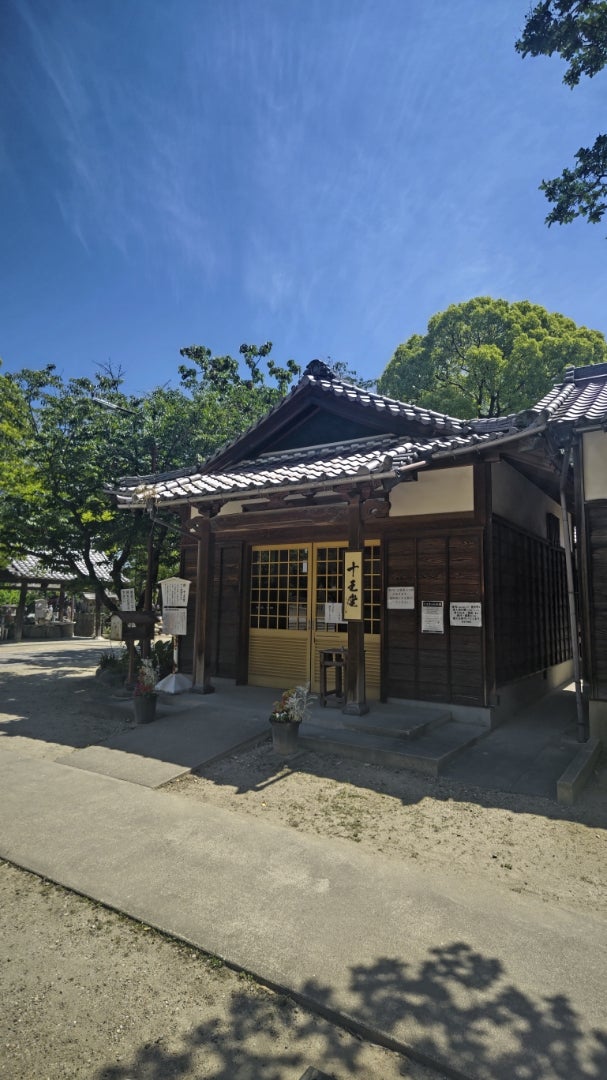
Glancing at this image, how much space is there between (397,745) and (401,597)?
2633mm

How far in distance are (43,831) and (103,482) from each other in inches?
395

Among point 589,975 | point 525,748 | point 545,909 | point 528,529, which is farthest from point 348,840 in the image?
point 528,529

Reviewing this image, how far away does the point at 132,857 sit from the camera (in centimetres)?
408

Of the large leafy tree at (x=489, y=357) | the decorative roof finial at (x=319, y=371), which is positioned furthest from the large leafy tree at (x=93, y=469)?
the large leafy tree at (x=489, y=357)

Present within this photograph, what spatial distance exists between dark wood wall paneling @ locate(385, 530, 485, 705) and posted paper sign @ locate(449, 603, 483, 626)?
8 centimetres

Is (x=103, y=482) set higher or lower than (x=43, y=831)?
higher

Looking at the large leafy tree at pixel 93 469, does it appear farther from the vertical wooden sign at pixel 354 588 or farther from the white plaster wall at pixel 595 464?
the white plaster wall at pixel 595 464

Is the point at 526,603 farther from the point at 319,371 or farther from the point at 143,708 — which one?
the point at 143,708

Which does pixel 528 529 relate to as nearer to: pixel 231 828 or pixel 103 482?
pixel 231 828

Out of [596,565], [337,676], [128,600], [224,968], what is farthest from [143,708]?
[596,565]

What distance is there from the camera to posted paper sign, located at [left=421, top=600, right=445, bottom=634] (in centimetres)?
807

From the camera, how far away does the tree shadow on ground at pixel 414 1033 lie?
2.24 metres

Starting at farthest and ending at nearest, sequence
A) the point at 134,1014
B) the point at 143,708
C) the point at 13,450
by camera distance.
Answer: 1. the point at 13,450
2. the point at 143,708
3. the point at 134,1014

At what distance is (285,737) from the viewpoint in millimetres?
6500
